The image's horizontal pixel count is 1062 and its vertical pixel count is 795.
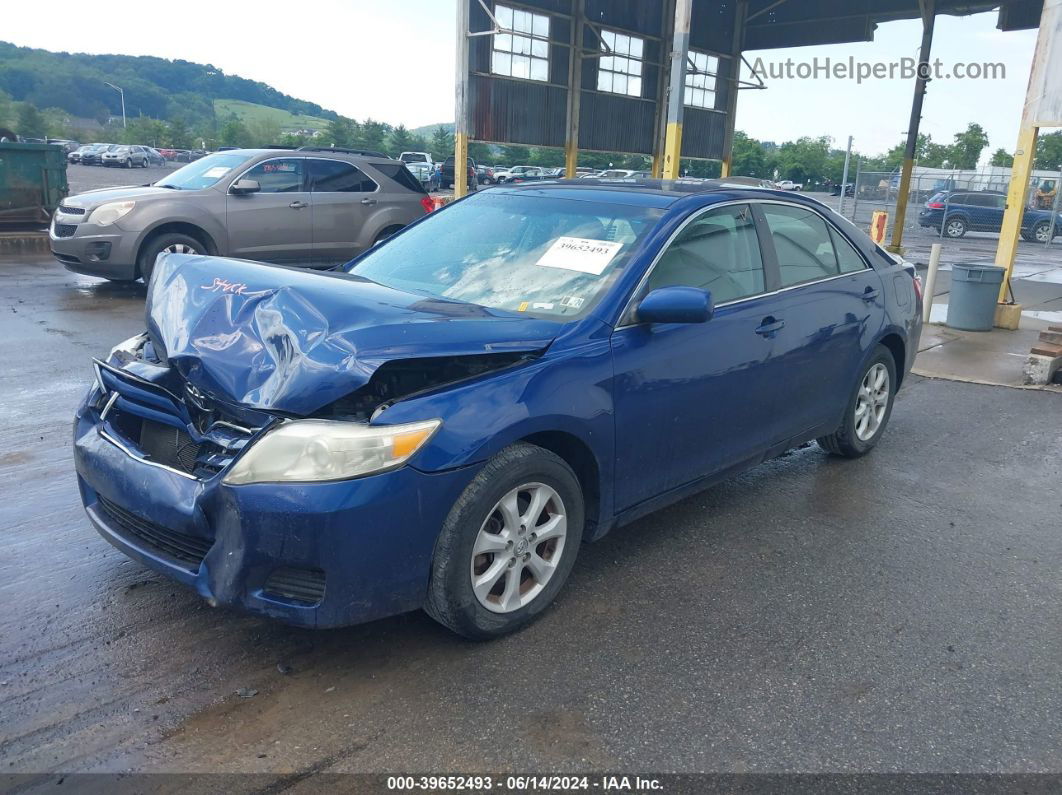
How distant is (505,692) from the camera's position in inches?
117

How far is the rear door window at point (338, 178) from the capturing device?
1138 cm

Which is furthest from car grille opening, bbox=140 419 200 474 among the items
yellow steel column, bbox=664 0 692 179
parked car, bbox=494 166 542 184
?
parked car, bbox=494 166 542 184

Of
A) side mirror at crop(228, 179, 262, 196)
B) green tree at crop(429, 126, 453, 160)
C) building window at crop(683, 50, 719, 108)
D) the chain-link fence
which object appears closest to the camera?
side mirror at crop(228, 179, 262, 196)

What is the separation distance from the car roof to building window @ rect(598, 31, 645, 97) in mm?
16414

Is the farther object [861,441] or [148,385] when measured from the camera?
[861,441]

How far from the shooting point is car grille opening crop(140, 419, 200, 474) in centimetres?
320

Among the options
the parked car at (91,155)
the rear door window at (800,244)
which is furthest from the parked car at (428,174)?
the rear door window at (800,244)

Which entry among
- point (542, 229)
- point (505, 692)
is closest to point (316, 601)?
point (505, 692)

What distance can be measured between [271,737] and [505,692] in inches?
30.0

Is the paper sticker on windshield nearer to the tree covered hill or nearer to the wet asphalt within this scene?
the wet asphalt

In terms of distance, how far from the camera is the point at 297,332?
121 inches

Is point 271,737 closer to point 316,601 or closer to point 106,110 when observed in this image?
point 316,601

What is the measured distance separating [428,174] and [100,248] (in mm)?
35091

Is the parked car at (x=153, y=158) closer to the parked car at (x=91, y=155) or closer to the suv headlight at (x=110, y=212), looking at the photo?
the parked car at (x=91, y=155)
